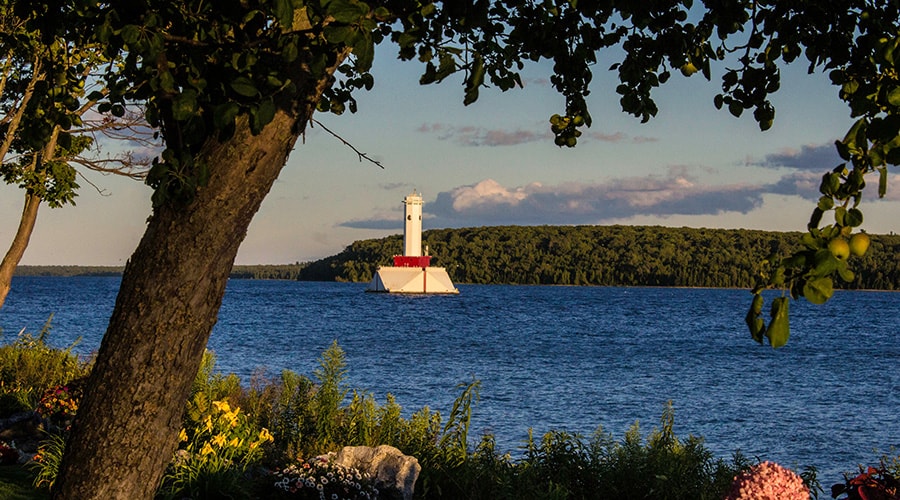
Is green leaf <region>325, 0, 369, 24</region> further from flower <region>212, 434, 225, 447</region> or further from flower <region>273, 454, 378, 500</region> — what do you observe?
flower <region>212, 434, 225, 447</region>

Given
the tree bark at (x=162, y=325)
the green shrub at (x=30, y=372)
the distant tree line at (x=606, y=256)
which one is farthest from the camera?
the distant tree line at (x=606, y=256)

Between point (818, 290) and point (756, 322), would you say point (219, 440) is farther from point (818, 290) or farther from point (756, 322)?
point (818, 290)

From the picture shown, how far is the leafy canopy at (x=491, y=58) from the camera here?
1.87 meters

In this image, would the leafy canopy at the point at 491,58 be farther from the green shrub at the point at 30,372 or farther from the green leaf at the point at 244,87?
the green shrub at the point at 30,372

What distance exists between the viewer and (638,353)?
132 feet

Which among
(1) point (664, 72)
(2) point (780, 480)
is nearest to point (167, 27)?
(1) point (664, 72)

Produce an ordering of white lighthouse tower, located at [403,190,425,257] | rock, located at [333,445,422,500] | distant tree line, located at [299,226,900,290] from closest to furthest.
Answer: rock, located at [333,445,422,500] < white lighthouse tower, located at [403,190,425,257] < distant tree line, located at [299,226,900,290]

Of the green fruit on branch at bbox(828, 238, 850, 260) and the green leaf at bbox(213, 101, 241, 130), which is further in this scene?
the green leaf at bbox(213, 101, 241, 130)

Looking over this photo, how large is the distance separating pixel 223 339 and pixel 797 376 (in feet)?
85.4

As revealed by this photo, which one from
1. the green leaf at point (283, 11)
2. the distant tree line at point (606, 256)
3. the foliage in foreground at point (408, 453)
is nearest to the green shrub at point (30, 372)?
the foliage in foreground at point (408, 453)

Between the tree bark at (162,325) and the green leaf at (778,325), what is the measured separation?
2355 mm

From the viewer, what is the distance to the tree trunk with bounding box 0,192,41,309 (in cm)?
1228

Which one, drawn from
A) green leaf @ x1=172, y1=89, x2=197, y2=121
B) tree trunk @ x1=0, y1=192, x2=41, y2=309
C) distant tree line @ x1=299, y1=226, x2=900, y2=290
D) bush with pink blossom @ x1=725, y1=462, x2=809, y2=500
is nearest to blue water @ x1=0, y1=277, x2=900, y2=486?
bush with pink blossom @ x1=725, y1=462, x2=809, y2=500

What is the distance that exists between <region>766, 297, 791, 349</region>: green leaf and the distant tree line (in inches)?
4494
